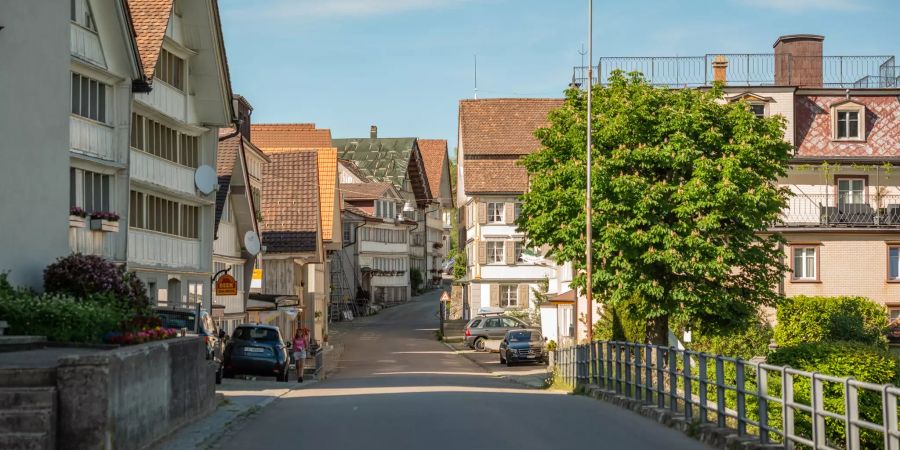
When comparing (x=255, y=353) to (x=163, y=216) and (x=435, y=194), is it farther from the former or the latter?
(x=435, y=194)

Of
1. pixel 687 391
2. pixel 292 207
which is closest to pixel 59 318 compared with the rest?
pixel 687 391

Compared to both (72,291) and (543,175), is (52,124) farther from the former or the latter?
(543,175)

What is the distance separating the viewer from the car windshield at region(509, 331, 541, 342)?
181 feet

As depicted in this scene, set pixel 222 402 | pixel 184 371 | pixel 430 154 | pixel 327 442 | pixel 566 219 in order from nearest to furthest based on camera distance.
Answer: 1. pixel 327 442
2. pixel 184 371
3. pixel 222 402
4. pixel 566 219
5. pixel 430 154

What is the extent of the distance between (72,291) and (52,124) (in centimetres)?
314

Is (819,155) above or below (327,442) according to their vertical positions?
above

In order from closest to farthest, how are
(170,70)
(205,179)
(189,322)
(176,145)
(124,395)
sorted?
1. (124,395)
2. (189,322)
3. (170,70)
4. (176,145)
5. (205,179)

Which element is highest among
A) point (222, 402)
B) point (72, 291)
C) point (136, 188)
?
point (136, 188)

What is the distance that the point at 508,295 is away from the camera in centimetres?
8438

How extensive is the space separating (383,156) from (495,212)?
A: 41.0 metres

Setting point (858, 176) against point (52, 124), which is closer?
point (52, 124)

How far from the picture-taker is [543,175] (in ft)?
135

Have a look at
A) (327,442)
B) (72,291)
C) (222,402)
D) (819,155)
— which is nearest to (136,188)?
(72,291)

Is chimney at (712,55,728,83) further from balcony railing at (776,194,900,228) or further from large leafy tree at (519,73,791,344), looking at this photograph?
large leafy tree at (519,73,791,344)
